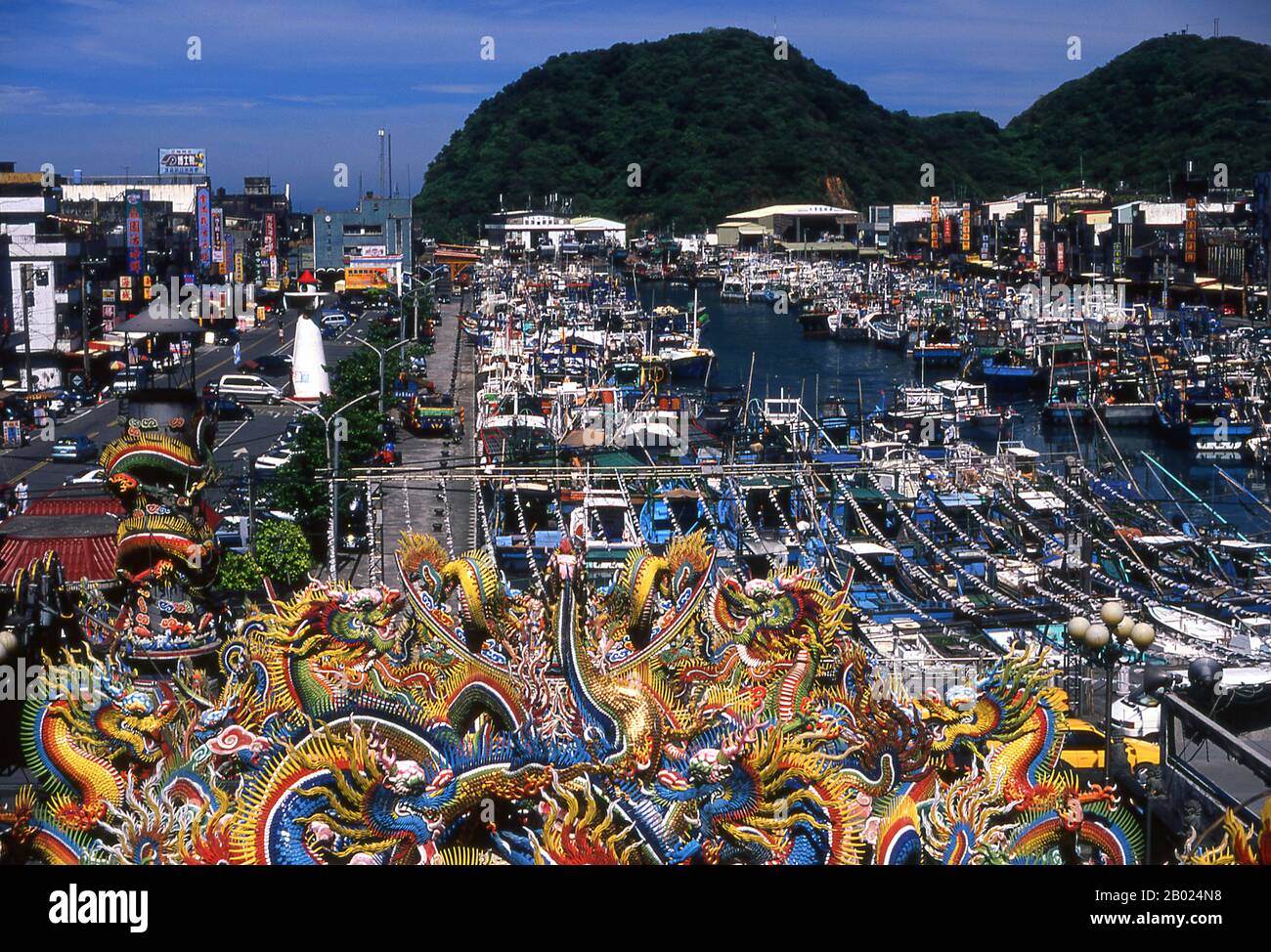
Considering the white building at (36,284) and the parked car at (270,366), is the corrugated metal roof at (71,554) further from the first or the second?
the parked car at (270,366)

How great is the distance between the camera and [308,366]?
21828 millimetres

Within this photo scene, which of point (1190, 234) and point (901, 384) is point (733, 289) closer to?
point (1190, 234)

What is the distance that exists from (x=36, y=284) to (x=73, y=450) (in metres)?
7.87

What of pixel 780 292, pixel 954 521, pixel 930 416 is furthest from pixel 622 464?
pixel 780 292

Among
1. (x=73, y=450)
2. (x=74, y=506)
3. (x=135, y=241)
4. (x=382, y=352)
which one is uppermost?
(x=135, y=241)

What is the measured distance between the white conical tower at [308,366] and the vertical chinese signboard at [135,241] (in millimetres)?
7282

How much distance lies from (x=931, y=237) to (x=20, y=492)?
46222 mm

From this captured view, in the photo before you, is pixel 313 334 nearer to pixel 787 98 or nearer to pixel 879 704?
pixel 879 704

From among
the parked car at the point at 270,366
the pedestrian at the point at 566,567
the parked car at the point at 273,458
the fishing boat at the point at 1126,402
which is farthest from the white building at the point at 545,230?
the pedestrian at the point at 566,567

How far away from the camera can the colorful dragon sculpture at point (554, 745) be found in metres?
6.70

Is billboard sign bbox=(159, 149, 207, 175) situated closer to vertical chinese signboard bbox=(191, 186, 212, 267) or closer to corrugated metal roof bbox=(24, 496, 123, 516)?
vertical chinese signboard bbox=(191, 186, 212, 267)

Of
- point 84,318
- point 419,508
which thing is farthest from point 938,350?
point 419,508

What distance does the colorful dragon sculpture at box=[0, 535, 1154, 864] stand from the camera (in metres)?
6.70

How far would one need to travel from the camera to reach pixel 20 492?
1397 centimetres
